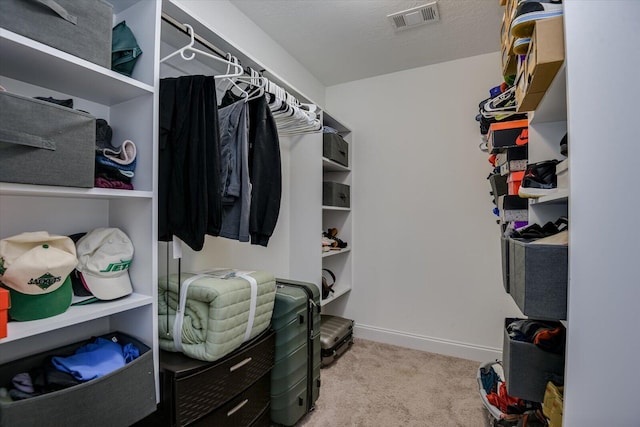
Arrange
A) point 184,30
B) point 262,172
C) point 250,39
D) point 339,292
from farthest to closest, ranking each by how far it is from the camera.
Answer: point 339,292, point 250,39, point 262,172, point 184,30

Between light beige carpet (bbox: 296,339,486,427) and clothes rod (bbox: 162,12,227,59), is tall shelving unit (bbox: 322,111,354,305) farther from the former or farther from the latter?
clothes rod (bbox: 162,12,227,59)

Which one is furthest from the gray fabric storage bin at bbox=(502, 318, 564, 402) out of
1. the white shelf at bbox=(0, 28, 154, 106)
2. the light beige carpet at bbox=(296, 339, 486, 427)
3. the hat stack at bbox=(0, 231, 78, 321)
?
the white shelf at bbox=(0, 28, 154, 106)

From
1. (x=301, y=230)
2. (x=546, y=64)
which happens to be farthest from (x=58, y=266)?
(x=301, y=230)

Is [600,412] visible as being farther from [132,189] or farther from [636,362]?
[132,189]

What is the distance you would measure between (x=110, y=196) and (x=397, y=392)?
6.52ft

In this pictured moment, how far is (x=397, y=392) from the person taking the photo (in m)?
2.03

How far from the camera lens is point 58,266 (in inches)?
34.9

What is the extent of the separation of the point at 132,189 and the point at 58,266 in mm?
350

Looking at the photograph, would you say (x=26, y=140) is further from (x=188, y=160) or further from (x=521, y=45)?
(x=521, y=45)

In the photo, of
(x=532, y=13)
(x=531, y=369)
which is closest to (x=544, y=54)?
(x=532, y=13)

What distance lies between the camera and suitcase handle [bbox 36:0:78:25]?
84cm

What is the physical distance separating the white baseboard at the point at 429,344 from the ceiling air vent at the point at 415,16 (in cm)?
248

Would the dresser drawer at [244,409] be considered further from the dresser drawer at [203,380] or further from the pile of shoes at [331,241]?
the pile of shoes at [331,241]

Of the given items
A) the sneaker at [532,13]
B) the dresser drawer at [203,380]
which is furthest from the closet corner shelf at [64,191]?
the sneaker at [532,13]
